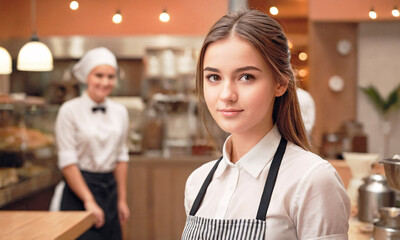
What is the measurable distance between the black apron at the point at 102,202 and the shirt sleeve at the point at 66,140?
0.57ft

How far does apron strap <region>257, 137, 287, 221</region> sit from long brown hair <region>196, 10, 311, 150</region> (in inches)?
3.4

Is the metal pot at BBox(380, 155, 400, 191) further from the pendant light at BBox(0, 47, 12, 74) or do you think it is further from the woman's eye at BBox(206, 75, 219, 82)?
the pendant light at BBox(0, 47, 12, 74)

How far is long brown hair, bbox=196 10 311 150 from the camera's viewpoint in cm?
131

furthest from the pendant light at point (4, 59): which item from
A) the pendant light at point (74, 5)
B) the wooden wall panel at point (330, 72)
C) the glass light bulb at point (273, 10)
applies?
the wooden wall panel at point (330, 72)

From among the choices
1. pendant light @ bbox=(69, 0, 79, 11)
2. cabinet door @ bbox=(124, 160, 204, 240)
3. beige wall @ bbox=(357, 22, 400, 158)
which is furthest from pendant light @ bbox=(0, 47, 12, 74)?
beige wall @ bbox=(357, 22, 400, 158)

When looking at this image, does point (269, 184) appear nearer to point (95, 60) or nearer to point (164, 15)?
point (164, 15)

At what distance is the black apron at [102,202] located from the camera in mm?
3400

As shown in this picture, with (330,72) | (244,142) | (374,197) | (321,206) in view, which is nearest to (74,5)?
(244,142)

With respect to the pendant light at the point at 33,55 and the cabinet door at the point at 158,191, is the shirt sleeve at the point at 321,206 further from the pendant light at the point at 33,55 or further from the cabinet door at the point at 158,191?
the cabinet door at the point at 158,191

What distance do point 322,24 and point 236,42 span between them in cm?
605

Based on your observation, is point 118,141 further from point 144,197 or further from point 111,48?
point 111,48

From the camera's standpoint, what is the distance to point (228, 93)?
1.28 metres

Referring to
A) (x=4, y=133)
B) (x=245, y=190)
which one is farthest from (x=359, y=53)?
(x=245, y=190)

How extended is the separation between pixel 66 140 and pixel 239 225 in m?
2.29
